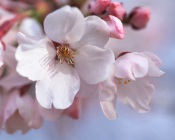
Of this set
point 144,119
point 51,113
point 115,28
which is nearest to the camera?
point 115,28

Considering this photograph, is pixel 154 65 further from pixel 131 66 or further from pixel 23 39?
pixel 23 39

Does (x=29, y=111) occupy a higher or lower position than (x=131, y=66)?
lower

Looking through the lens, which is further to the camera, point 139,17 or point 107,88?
point 139,17

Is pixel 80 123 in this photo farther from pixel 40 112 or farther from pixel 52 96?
pixel 52 96

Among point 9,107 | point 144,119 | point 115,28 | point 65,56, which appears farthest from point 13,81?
point 144,119

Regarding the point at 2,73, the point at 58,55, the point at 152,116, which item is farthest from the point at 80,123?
the point at 58,55

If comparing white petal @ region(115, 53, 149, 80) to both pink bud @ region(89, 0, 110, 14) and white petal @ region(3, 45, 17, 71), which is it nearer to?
pink bud @ region(89, 0, 110, 14)

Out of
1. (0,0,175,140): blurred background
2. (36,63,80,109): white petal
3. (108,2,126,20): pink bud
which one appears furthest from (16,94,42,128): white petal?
(0,0,175,140): blurred background
